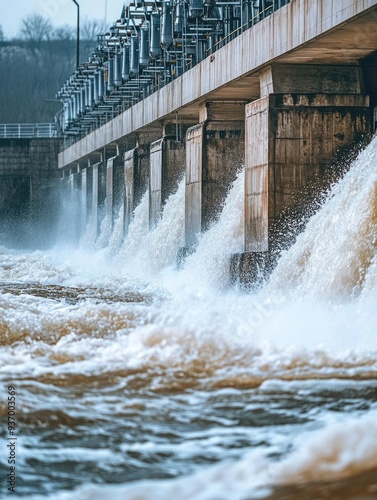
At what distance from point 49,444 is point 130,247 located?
78.1 feet

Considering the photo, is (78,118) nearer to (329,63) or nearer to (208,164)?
(208,164)

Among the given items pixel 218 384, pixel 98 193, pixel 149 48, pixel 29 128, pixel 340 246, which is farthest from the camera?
pixel 29 128

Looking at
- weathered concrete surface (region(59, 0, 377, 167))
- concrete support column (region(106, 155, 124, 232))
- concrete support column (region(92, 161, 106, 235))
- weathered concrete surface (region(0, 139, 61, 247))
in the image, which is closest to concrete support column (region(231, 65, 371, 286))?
weathered concrete surface (region(59, 0, 377, 167))

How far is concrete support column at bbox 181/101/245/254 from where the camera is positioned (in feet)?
75.0

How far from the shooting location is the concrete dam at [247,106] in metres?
16.9

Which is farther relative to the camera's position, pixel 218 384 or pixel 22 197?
pixel 22 197

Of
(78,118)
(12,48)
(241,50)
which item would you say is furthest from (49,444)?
(12,48)

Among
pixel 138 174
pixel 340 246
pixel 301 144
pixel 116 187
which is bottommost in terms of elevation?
pixel 340 246

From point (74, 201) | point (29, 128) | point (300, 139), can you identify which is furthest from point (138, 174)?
point (29, 128)

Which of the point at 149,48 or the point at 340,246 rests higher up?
the point at 149,48

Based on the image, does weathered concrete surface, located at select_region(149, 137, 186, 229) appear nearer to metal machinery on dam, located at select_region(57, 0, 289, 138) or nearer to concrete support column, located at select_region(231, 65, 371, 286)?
metal machinery on dam, located at select_region(57, 0, 289, 138)

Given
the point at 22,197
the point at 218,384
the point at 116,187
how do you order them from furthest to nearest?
1. the point at 22,197
2. the point at 116,187
3. the point at 218,384

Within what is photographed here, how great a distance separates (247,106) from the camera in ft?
62.3

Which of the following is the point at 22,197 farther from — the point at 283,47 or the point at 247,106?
the point at 283,47
